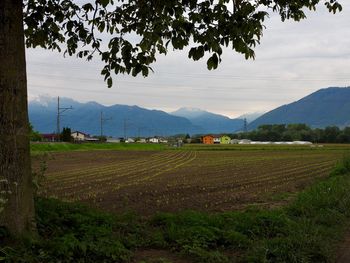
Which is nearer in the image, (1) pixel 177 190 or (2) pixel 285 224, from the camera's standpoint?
(2) pixel 285 224

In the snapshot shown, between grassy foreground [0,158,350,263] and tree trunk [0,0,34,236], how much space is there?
35 centimetres

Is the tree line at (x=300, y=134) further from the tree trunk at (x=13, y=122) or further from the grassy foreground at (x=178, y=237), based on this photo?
the tree trunk at (x=13, y=122)

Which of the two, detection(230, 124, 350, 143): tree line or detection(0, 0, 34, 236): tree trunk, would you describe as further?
detection(230, 124, 350, 143): tree line

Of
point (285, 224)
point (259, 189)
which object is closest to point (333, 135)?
point (259, 189)

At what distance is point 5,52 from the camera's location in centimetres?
637

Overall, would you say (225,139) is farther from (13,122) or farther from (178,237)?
(13,122)

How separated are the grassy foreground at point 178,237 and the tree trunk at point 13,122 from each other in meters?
0.35

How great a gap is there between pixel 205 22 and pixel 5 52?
2.69 metres

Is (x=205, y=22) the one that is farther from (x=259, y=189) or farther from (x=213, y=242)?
(x=259, y=189)

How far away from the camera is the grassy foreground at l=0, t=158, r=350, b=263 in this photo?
6176 mm

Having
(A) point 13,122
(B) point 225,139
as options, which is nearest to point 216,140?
(B) point 225,139

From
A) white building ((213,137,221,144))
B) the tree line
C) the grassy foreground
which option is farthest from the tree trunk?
white building ((213,137,221,144))

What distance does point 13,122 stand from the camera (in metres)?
6.45

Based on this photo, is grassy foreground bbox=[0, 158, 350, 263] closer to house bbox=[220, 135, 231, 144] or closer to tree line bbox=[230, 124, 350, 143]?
tree line bbox=[230, 124, 350, 143]
